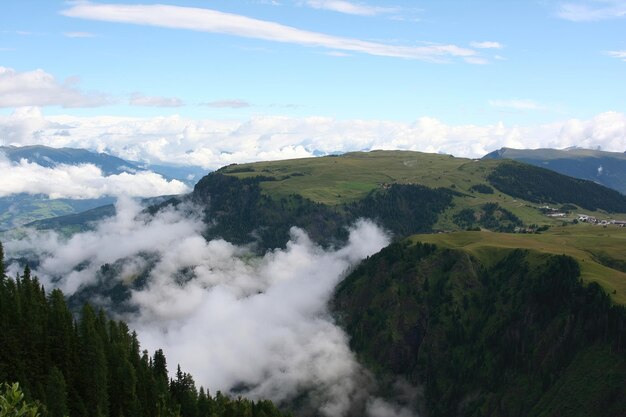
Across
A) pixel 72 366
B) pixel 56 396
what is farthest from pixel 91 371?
pixel 56 396

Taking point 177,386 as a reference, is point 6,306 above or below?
above

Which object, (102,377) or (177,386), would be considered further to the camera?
(177,386)

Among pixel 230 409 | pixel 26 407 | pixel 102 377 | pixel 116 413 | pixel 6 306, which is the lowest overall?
pixel 230 409

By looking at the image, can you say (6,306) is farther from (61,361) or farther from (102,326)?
(102,326)

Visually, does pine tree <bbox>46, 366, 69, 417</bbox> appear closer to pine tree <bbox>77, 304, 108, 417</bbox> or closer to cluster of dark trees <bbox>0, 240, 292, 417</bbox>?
cluster of dark trees <bbox>0, 240, 292, 417</bbox>

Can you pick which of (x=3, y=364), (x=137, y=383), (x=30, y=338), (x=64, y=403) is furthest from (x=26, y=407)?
(x=137, y=383)

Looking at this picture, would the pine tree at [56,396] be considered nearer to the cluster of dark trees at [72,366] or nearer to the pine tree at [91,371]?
the cluster of dark trees at [72,366]

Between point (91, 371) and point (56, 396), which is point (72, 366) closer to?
point (91, 371)

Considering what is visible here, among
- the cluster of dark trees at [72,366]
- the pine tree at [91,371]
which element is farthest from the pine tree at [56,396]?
the pine tree at [91,371]
